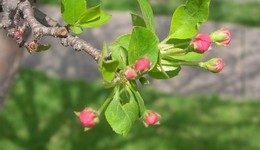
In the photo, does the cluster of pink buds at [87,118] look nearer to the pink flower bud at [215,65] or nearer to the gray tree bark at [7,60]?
the pink flower bud at [215,65]

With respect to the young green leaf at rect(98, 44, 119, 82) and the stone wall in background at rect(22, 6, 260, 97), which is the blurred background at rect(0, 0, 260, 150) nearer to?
the stone wall in background at rect(22, 6, 260, 97)

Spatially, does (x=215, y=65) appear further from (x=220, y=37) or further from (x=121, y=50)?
(x=121, y=50)

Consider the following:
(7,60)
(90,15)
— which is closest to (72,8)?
(90,15)

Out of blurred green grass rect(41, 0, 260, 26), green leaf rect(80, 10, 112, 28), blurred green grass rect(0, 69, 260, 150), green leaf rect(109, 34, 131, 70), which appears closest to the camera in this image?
green leaf rect(109, 34, 131, 70)

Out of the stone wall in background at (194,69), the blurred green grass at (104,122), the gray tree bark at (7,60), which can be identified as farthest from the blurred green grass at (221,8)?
the gray tree bark at (7,60)

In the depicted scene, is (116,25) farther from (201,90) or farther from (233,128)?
(233,128)

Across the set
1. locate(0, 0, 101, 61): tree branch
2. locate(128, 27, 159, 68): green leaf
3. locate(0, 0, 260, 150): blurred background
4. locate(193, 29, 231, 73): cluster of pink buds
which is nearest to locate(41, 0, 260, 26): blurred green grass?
locate(0, 0, 260, 150): blurred background
